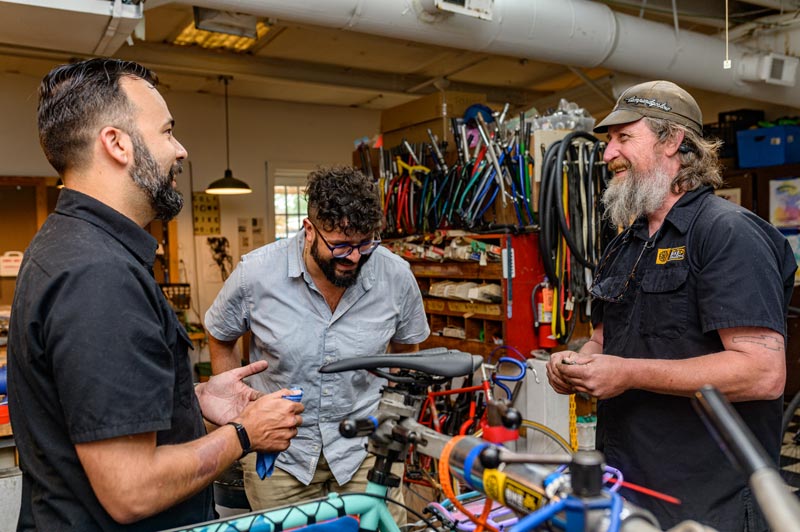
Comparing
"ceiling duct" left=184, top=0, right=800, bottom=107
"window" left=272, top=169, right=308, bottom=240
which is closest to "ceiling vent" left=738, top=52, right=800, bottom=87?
"ceiling duct" left=184, top=0, right=800, bottom=107

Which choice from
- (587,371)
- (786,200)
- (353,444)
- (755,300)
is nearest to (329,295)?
(353,444)

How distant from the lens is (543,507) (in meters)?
0.69

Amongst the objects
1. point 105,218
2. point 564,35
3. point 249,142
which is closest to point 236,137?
point 249,142

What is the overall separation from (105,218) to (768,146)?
6.23 metres

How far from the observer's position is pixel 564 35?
418cm

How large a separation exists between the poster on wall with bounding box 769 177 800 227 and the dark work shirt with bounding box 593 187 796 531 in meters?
4.96

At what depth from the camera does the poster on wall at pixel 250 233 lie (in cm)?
790

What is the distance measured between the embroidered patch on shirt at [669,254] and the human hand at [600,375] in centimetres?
30

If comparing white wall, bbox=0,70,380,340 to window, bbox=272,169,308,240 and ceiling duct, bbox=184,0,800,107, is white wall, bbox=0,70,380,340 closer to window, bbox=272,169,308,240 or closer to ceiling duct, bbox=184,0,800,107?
window, bbox=272,169,308,240

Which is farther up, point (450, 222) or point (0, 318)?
point (450, 222)

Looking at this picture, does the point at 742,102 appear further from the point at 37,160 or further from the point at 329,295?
the point at 37,160

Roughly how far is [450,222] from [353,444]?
2.28 meters

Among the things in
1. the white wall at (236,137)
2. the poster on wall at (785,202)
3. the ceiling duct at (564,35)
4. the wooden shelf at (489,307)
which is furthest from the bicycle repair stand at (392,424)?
the white wall at (236,137)

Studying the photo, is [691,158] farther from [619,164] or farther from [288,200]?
[288,200]
